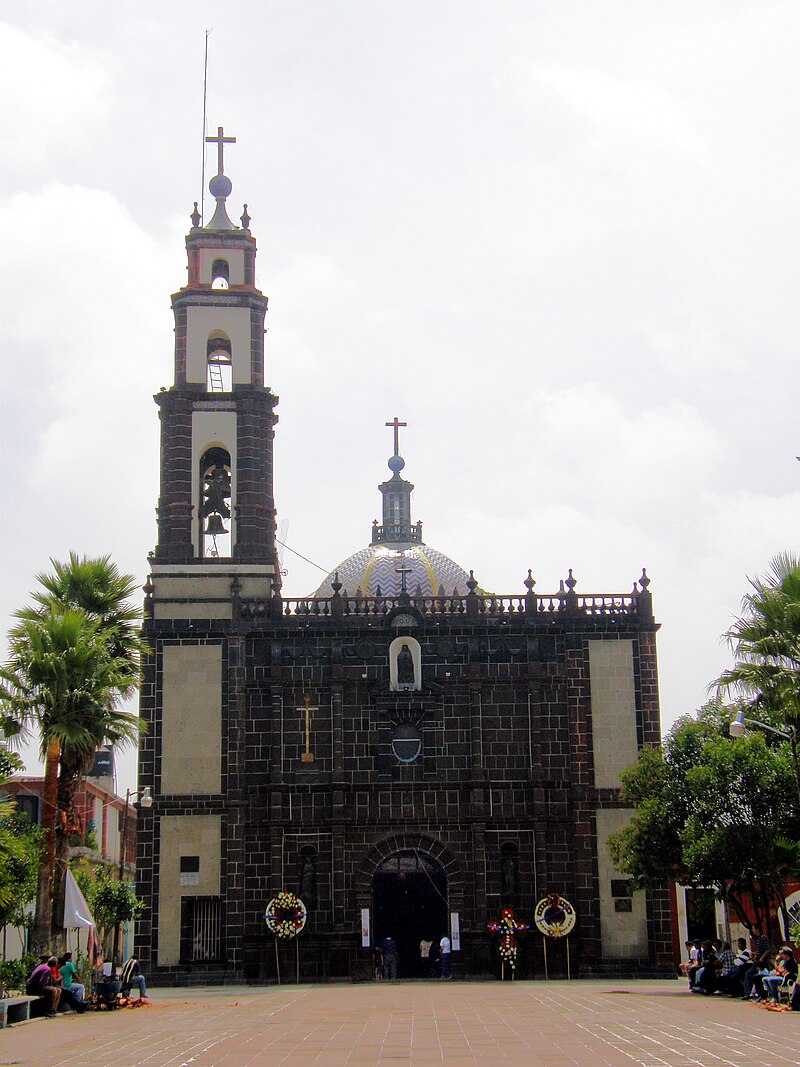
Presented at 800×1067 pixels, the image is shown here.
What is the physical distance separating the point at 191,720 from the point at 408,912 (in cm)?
947

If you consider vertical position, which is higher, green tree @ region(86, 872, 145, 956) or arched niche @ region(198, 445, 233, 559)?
arched niche @ region(198, 445, 233, 559)

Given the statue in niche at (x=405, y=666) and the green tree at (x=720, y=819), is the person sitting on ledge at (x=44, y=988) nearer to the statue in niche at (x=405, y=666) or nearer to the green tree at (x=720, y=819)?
the green tree at (x=720, y=819)

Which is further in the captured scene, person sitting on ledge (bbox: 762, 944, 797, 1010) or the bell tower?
the bell tower

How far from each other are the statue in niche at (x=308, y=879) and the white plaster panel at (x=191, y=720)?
3.53 meters

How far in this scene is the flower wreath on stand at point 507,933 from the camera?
44.2 meters

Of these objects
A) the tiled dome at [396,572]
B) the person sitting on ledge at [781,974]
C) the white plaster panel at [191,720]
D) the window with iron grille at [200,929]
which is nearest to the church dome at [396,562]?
the tiled dome at [396,572]

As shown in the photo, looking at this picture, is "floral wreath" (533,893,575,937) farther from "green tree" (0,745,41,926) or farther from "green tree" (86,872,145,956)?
"green tree" (0,745,41,926)

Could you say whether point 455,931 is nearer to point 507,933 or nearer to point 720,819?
point 507,933

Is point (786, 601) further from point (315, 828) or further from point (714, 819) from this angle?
point (315, 828)

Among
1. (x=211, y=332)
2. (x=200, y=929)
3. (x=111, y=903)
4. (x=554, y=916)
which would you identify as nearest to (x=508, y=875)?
(x=554, y=916)

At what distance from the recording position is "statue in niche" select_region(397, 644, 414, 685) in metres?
47.4

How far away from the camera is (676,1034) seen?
2270cm

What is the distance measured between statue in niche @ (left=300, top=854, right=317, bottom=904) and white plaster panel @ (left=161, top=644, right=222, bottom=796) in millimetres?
3529

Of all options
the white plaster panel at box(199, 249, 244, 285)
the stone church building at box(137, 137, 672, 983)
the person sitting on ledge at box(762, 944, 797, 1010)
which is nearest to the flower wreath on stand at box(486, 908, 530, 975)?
the stone church building at box(137, 137, 672, 983)
